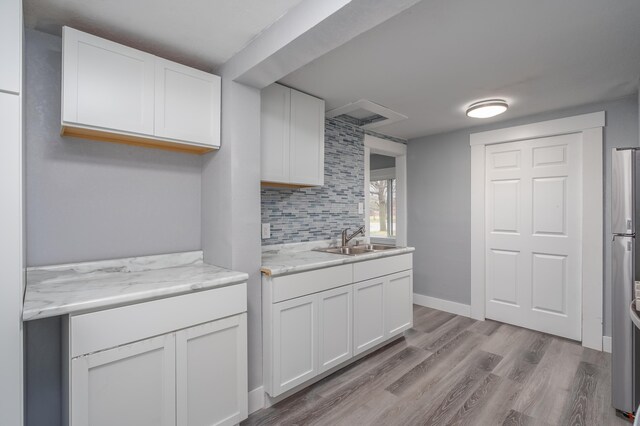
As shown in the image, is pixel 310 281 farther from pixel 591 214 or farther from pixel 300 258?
pixel 591 214

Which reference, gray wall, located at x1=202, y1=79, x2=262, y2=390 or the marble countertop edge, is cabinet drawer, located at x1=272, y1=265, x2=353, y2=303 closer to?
gray wall, located at x1=202, y1=79, x2=262, y2=390

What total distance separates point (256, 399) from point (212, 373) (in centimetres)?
51

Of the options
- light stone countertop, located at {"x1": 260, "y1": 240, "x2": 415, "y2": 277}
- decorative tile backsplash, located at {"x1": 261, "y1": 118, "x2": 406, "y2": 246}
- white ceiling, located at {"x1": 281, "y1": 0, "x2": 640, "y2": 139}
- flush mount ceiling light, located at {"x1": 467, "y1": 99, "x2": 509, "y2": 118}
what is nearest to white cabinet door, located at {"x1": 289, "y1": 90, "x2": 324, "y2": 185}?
white ceiling, located at {"x1": 281, "y1": 0, "x2": 640, "y2": 139}

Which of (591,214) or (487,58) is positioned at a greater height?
(487,58)

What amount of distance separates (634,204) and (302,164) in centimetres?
221

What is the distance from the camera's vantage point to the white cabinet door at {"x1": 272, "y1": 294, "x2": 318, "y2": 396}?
1969 millimetres

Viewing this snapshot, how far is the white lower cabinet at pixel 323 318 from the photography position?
1969mm

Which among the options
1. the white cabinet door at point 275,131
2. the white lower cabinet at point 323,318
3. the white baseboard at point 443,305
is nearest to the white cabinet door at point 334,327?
the white lower cabinet at point 323,318

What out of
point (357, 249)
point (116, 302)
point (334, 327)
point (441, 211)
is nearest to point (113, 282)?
point (116, 302)

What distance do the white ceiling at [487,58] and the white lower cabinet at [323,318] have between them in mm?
1441

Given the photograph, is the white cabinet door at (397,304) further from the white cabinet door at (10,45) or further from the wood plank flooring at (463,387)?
the white cabinet door at (10,45)

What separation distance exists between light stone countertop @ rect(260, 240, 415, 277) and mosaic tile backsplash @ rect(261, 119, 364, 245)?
61 millimetres

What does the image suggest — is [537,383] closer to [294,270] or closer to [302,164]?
[294,270]

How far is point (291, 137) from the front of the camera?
2.40 meters
